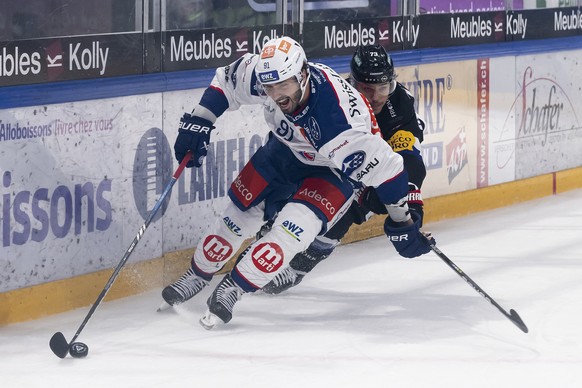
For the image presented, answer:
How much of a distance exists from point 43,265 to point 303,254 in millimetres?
1089

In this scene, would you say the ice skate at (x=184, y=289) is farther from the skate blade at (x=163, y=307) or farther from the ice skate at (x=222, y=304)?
the ice skate at (x=222, y=304)

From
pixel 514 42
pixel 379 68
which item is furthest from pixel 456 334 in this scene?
pixel 514 42

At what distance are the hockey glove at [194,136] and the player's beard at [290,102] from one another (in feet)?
1.40

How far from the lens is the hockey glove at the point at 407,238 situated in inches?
204

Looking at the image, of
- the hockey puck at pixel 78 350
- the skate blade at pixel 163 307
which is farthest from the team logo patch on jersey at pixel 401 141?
the hockey puck at pixel 78 350

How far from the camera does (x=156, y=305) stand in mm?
5664

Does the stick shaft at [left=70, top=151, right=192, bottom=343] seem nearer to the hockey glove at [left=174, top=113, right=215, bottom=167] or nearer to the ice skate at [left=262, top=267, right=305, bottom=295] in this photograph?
the hockey glove at [left=174, top=113, right=215, bottom=167]

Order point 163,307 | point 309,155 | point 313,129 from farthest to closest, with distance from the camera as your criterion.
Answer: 1. point 163,307
2. point 309,155
3. point 313,129

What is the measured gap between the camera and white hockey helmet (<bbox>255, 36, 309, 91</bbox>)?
4891 mm

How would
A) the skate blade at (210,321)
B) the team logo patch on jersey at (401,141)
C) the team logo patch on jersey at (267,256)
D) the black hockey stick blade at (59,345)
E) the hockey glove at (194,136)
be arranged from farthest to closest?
1. the team logo patch on jersey at (401,141)
2. the hockey glove at (194,136)
3. the skate blade at (210,321)
4. the team logo patch on jersey at (267,256)
5. the black hockey stick blade at (59,345)

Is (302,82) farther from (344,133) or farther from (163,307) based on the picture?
(163,307)

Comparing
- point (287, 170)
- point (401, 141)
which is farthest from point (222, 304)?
point (401, 141)

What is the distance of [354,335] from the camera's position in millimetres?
5215

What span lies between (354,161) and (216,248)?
30.7 inches
